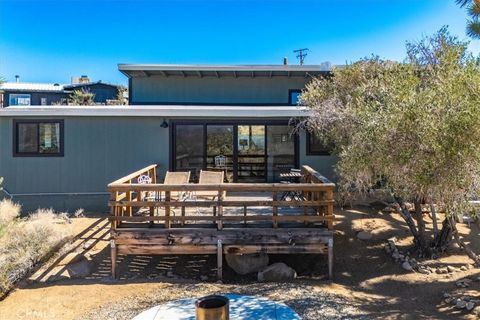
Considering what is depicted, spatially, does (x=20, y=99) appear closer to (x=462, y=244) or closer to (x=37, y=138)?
(x=37, y=138)

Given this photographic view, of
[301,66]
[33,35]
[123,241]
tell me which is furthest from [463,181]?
[33,35]

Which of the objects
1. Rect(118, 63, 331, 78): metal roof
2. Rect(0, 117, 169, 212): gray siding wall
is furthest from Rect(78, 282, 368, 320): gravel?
Rect(118, 63, 331, 78): metal roof

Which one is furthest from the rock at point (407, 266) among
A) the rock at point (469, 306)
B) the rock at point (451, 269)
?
the rock at point (469, 306)

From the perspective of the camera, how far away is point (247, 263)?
7.26 meters

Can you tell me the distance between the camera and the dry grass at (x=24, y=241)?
6.71 metres

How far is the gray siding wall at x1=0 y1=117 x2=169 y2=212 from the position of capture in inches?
428

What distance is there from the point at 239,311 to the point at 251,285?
4.50 ft

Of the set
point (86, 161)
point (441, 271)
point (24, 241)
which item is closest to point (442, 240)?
point (441, 271)

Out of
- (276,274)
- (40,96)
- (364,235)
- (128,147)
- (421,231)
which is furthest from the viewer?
(40,96)

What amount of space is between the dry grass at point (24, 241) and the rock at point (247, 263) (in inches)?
145

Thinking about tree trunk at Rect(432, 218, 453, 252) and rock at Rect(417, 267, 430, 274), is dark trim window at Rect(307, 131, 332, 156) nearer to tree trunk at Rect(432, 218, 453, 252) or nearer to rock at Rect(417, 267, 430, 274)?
tree trunk at Rect(432, 218, 453, 252)

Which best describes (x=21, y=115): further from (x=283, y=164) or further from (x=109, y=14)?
(x=109, y=14)

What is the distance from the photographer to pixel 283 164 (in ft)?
37.7

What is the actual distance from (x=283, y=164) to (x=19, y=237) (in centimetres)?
684
